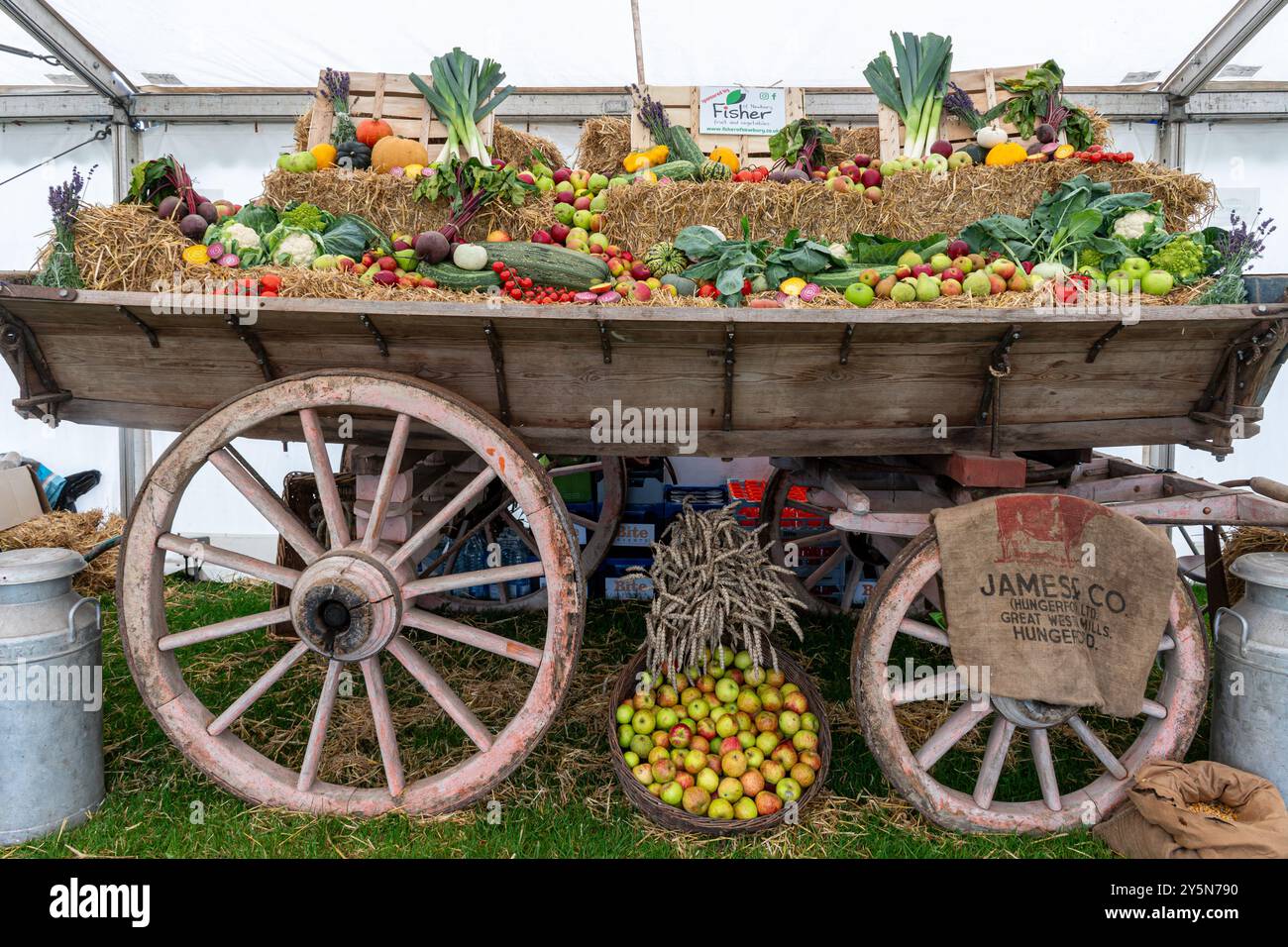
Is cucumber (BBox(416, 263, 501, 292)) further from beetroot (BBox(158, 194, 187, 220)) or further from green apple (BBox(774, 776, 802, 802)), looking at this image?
green apple (BBox(774, 776, 802, 802))

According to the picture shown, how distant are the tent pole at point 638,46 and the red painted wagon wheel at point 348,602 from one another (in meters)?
2.98

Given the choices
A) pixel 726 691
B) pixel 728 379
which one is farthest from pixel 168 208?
pixel 726 691

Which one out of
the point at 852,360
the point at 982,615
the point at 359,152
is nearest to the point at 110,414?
the point at 359,152

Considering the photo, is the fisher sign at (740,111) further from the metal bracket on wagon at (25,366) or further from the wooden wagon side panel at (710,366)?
the metal bracket on wagon at (25,366)

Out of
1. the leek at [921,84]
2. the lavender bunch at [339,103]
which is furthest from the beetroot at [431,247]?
the leek at [921,84]

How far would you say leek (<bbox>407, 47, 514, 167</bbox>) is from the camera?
3602 millimetres

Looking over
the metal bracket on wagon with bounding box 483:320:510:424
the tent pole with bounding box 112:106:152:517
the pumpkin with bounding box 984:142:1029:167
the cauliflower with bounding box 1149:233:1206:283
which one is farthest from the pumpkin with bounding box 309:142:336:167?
the cauliflower with bounding box 1149:233:1206:283

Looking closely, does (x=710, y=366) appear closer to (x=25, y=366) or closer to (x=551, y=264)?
(x=551, y=264)

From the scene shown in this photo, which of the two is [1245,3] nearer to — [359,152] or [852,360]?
[852,360]

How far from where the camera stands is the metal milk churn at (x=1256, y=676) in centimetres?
226

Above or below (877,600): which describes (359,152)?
above
